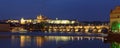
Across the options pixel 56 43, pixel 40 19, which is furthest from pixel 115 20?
pixel 40 19

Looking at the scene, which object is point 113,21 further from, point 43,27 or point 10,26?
point 43,27

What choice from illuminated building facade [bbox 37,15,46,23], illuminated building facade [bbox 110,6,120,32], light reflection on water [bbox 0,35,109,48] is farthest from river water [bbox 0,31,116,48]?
illuminated building facade [bbox 37,15,46,23]

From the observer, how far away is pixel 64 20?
6368 inches

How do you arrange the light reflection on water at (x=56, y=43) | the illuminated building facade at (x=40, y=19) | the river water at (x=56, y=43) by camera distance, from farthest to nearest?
the illuminated building facade at (x=40, y=19) → the light reflection on water at (x=56, y=43) → the river water at (x=56, y=43)

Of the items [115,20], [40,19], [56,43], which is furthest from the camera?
[40,19]

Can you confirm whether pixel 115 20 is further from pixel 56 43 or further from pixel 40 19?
pixel 40 19

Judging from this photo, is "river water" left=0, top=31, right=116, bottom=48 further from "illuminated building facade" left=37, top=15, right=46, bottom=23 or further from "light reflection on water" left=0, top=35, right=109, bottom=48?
"illuminated building facade" left=37, top=15, right=46, bottom=23

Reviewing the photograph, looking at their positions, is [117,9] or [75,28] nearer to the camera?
[117,9]

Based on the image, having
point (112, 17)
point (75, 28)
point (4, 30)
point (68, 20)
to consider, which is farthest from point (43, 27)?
point (112, 17)

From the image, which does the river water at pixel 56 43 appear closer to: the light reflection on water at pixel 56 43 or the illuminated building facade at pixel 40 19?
the light reflection on water at pixel 56 43

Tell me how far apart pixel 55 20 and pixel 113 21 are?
109587 mm

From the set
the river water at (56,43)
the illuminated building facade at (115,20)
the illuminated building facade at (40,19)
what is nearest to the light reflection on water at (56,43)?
the river water at (56,43)

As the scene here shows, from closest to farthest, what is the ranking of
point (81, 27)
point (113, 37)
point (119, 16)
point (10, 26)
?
point (113, 37), point (119, 16), point (10, 26), point (81, 27)

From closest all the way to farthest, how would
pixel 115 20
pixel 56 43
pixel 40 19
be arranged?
pixel 56 43 → pixel 115 20 → pixel 40 19
